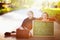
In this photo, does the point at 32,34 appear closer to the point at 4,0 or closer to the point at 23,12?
the point at 23,12

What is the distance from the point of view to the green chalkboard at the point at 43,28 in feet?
5.26

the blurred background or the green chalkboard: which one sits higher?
the blurred background

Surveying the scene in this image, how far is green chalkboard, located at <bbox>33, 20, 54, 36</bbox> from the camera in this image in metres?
1.60

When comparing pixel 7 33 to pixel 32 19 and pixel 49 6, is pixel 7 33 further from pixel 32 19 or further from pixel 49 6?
pixel 49 6

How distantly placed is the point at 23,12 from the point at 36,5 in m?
0.14

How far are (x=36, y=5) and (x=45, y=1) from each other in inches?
3.9

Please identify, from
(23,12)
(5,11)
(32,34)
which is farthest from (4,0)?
(32,34)

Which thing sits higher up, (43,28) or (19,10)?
(19,10)

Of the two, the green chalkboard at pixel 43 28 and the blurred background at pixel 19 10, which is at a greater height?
the blurred background at pixel 19 10

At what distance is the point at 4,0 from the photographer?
1.60 meters

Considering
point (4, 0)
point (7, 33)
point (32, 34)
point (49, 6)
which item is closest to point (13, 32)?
point (7, 33)

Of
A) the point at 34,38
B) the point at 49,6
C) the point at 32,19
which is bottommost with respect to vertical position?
the point at 34,38

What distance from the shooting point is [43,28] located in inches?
63.2

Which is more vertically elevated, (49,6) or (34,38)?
(49,6)
